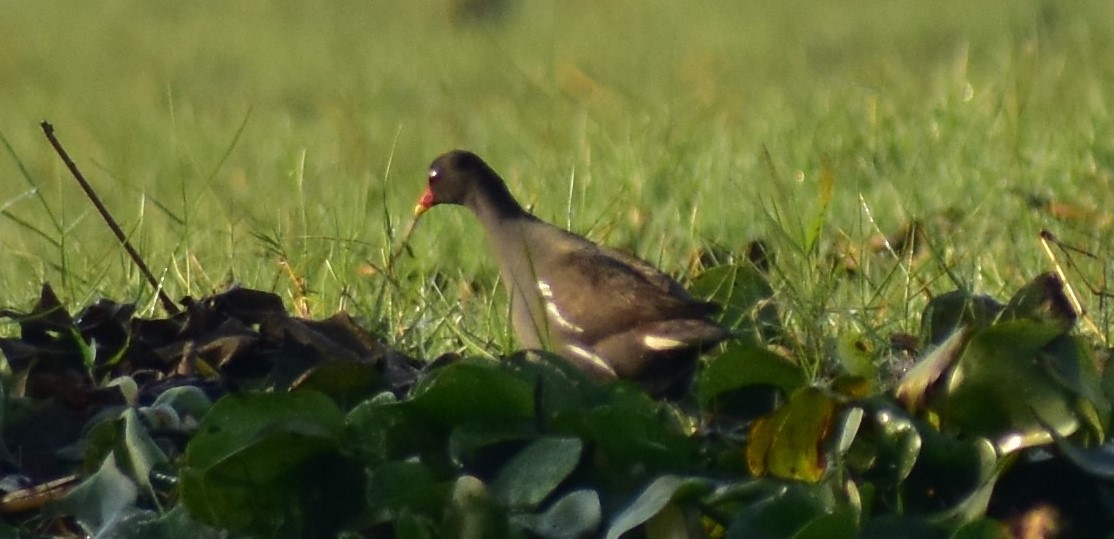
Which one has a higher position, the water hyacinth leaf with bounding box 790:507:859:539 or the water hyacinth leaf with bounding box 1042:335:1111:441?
the water hyacinth leaf with bounding box 1042:335:1111:441

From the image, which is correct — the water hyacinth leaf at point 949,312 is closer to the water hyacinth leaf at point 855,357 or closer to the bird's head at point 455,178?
the water hyacinth leaf at point 855,357

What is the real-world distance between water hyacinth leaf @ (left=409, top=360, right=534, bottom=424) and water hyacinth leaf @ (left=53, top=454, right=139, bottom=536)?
18.6 inches

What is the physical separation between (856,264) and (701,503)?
166 cm

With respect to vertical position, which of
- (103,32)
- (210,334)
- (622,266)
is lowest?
(103,32)

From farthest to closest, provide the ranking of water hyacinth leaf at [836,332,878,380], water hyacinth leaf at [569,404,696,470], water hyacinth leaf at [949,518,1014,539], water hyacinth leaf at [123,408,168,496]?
water hyacinth leaf at [836,332,878,380]
water hyacinth leaf at [123,408,168,496]
water hyacinth leaf at [569,404,696,470]
water hyacinth leaf at [949,518,1014,539]

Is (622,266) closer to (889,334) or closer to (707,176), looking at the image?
(889,334)

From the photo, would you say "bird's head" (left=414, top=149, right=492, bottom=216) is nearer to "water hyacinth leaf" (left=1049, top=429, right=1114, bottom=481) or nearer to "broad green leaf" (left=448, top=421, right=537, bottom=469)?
"broad green leaf" (left=448, top=421, right=537, bottom=469)

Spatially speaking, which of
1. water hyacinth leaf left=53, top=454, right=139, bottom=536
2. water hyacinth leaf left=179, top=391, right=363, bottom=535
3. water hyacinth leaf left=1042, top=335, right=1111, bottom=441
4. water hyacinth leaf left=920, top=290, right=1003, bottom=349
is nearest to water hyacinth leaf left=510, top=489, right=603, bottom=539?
water hyacinth leaf left=179, top=391, right=363, bottom=535

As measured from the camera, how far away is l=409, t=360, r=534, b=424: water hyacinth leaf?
295 centimetres

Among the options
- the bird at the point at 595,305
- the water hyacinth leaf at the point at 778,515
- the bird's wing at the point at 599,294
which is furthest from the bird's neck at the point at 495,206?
the water hyacinth leaf at the point at 778,515

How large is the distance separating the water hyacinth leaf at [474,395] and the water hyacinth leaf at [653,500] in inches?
10.0

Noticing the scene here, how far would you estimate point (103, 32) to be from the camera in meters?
15.3

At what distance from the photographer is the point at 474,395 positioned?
2.96m

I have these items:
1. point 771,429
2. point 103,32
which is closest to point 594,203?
point 771,429
